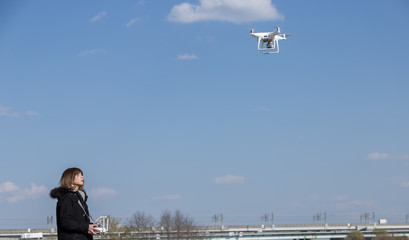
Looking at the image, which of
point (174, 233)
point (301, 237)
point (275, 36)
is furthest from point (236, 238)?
point (275, 36)

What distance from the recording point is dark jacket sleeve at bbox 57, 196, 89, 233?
7566mm

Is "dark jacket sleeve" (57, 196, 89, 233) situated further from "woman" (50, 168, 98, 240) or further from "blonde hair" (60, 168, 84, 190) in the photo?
"blonde hair" (60, 168, 84, 190)

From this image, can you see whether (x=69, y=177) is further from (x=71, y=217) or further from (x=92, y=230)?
(x=92, y=230)

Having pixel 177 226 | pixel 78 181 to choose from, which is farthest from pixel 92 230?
pixel 177 226

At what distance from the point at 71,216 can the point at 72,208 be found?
3.4 inches

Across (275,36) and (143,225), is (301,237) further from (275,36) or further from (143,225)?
(275,36)

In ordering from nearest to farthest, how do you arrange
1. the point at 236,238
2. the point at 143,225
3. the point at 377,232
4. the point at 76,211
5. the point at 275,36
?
the point at 76,211 < the point at 275,36 < the point at 143,225 < the point at 377,232 < the point at 236,238

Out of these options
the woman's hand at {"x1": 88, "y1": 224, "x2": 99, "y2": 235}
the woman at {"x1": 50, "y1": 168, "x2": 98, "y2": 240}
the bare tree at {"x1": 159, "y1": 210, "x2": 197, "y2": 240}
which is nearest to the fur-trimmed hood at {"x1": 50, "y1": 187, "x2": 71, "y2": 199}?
the woman at {"x1": 50, "y1": 168, "x2": 98, "y2": 240}

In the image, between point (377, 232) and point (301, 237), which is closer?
point (377, 232)

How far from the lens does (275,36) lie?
49.3 meters

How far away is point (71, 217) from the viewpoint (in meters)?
7.64

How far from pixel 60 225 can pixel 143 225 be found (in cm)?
13227

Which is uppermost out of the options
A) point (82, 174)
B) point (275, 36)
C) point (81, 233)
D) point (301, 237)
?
point (275, 36)

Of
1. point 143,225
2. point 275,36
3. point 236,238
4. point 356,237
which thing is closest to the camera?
point 275,36
